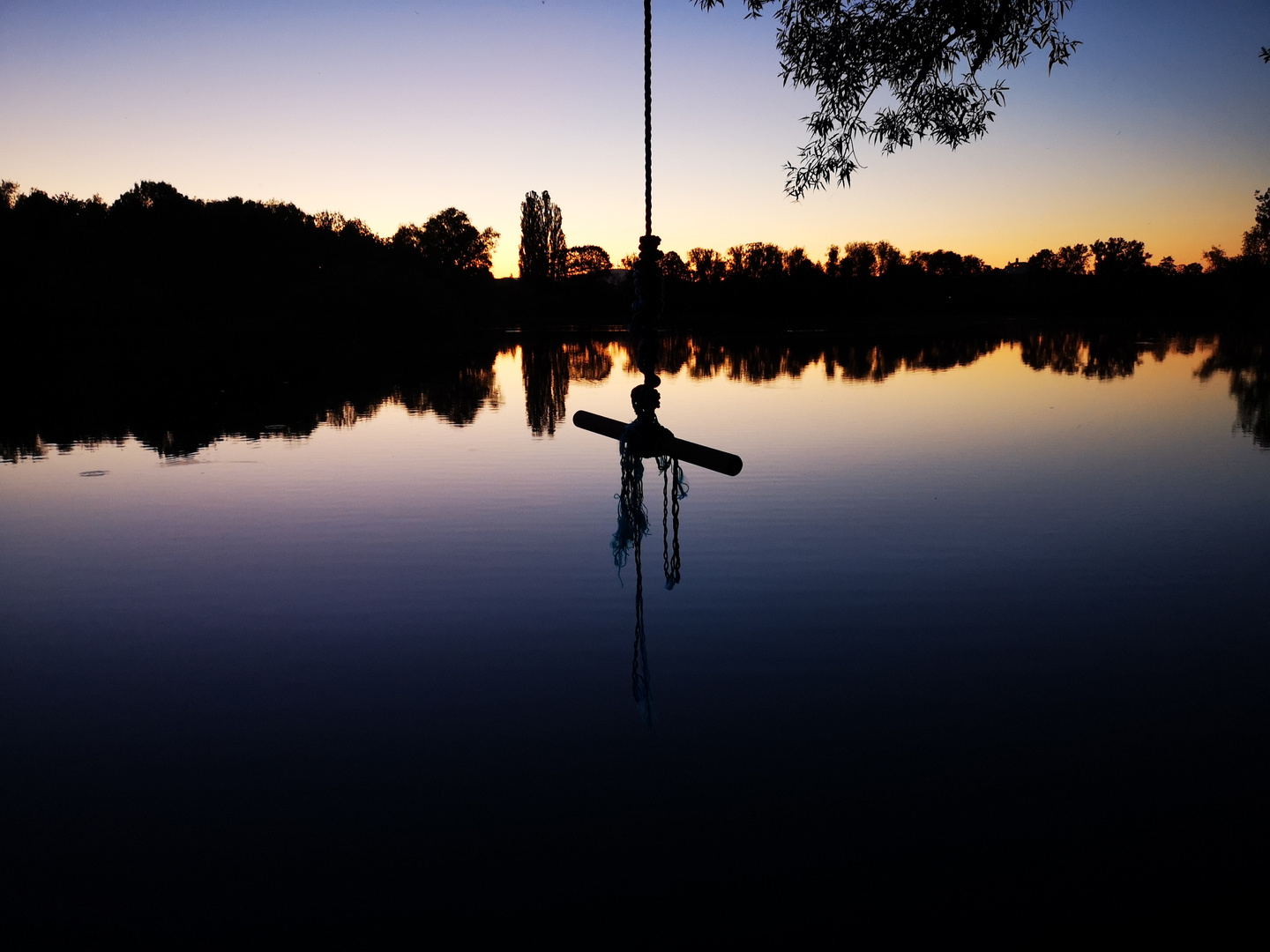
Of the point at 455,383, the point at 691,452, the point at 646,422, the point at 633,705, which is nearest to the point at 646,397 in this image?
the point at 646,422

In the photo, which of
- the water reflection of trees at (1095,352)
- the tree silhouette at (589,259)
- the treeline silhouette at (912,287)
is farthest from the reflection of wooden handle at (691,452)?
the tree silhouette at (589,259)

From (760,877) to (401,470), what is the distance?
360 inches

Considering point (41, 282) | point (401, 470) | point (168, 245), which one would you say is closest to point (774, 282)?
point (168, 245)

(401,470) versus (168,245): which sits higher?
(168,245)

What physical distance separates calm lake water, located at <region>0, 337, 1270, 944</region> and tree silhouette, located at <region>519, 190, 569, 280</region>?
6667 cm

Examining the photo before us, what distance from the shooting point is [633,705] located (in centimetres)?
468

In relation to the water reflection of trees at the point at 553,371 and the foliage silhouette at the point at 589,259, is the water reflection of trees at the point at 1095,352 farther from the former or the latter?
the foliage silhouette at the point at 589,259

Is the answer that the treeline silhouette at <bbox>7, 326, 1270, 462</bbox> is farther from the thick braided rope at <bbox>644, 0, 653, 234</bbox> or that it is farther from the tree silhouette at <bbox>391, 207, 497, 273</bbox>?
the tree silhouette at <bbox>391, 207, 497, 273</bbox>

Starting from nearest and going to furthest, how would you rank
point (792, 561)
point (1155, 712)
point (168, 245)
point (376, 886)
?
point (376, 886)
point (1155, 712)
point (792, 561)
point (168, 245)

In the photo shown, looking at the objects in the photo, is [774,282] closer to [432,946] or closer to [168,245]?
[168,245]

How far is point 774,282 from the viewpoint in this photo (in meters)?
86.3

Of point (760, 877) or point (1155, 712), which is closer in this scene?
point (760, 877)

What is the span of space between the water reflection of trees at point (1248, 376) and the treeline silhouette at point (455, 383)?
0.04m

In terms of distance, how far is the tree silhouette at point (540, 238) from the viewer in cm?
7319
